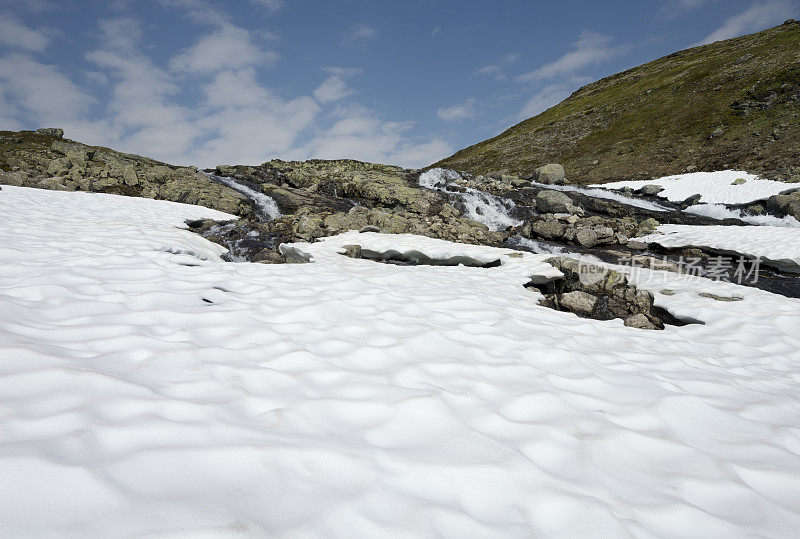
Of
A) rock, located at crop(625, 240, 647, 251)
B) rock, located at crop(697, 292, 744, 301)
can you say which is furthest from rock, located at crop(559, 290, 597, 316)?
rock, located at crop(625, 240, 647, 251)

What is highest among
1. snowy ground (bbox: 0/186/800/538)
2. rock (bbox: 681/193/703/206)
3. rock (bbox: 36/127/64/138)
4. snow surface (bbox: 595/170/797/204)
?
rock (bbox: 36/127/64/138)

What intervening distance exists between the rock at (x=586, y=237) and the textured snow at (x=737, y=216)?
12892 mm

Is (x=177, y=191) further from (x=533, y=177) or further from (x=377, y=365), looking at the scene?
(x=533, y=177)

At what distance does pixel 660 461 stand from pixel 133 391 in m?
3.64

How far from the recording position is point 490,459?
212 cm

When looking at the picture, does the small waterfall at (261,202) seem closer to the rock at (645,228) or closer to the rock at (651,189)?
the rock at (645,228)

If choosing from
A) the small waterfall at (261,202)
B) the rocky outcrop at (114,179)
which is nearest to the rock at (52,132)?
the rocky outcrop at (114,179)

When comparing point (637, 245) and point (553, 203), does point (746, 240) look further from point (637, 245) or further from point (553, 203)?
point (553, 203)

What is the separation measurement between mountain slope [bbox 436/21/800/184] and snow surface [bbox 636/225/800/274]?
15834 mm

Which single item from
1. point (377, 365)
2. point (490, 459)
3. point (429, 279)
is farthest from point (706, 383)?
point (429, 279)

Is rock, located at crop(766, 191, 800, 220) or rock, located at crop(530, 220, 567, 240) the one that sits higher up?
rock, located at crop(766, 191, 800, 220)

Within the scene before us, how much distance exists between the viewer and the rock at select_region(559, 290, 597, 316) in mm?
7293

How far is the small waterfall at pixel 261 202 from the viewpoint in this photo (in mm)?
21164

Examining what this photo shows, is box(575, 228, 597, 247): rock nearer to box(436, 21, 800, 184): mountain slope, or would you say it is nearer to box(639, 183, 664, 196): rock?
box(639, 183, 664, 196): rock
